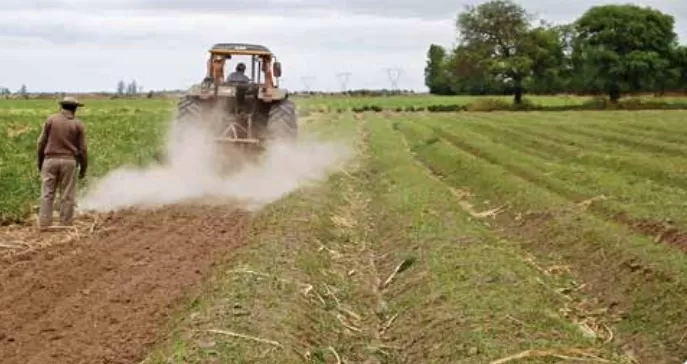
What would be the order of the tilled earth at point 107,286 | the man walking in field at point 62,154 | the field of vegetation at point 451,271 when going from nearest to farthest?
the tilled earth at point 107,286 → the field of vegetation at point 451,271 → the man walking in field at point 62,154

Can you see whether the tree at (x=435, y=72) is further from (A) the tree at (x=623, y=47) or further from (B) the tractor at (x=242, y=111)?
(B) the tractor at (x=242, y=111)

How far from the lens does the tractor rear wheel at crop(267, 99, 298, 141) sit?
74.2 feet

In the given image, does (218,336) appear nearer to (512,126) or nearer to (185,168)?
(185,168)

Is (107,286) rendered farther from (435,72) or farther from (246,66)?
(435,72)

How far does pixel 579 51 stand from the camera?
9169 centimetres

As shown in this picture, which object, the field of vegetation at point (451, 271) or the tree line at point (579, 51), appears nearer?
the field of vegetation at point (451, 271)

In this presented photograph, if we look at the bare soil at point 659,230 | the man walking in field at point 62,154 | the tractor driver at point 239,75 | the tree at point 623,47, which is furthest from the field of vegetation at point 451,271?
the tree at point 623,47

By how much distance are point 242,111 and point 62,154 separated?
7370 mm

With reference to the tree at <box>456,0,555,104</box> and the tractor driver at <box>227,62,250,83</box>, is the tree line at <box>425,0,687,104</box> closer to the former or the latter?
the tree at <box>456,0,555,104</box>

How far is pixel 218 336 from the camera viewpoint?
28.5 ft

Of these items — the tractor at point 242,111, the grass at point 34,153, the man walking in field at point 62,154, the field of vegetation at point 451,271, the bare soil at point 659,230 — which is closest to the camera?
the field of vegetation at point 451,271

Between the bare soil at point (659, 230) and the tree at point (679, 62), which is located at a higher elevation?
the tree at point (679, 62)

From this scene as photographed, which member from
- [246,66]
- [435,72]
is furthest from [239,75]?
[435,72]

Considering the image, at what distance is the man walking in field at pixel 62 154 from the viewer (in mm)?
16328
